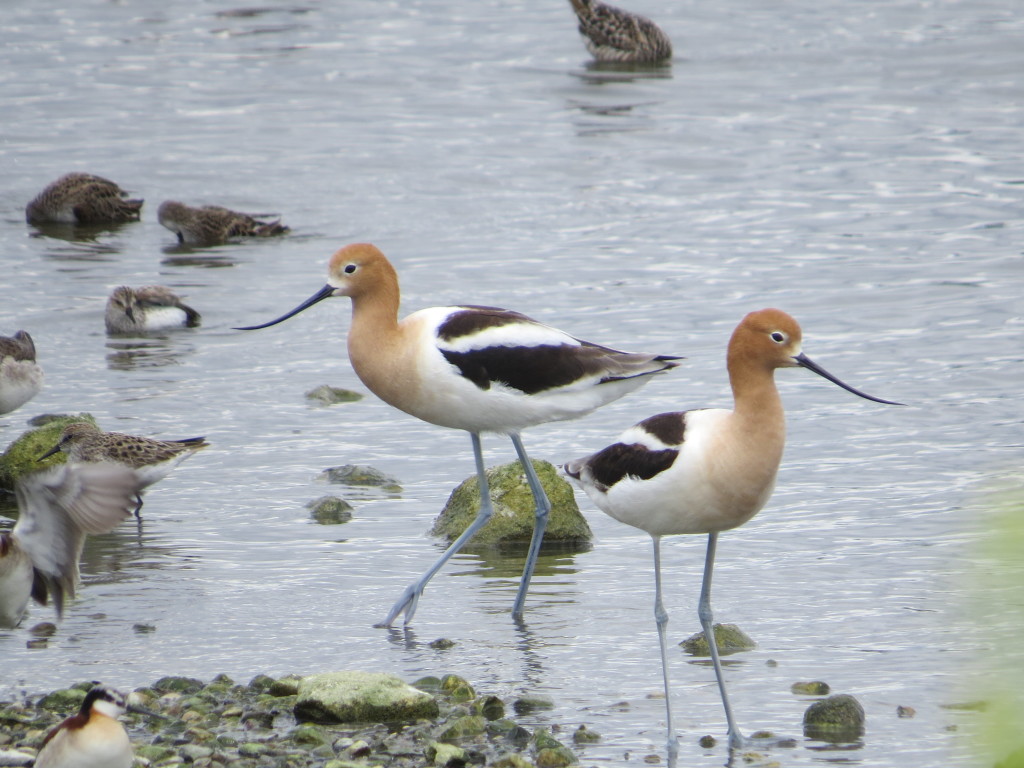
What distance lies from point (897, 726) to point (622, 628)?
157 cm

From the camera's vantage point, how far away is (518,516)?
8383 millimetres

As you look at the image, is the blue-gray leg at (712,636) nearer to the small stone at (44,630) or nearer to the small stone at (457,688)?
the small stone at (457,688)

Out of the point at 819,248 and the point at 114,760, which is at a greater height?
the point at 114,760

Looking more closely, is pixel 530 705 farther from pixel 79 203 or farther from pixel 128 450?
pixel 79 203

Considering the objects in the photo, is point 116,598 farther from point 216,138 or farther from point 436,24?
point 436,24

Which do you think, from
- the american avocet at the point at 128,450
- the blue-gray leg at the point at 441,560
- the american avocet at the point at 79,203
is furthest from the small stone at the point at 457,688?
the american avocet at the point at 79,203

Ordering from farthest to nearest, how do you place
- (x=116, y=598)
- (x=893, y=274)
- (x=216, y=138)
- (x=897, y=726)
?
(x=216, y=138), (x=893, y=274), (x=116, y=598), (x=897, y=726)

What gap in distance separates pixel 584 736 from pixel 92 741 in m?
1.85

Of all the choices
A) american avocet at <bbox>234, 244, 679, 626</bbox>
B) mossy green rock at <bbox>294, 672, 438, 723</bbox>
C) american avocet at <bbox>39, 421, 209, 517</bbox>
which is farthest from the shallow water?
american avocet at <bbox>234, 244, 679, 626</bbox>

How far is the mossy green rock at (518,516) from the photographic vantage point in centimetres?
833

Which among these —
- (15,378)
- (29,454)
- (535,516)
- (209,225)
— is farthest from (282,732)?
(209,225)

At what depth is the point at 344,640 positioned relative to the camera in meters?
7.09

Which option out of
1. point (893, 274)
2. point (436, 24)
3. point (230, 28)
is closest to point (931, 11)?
point (436, 24)

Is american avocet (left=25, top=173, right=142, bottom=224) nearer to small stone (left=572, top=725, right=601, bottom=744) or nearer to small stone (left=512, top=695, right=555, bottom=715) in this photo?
small stone (left=512, top=695, right=555, bottom=715)
